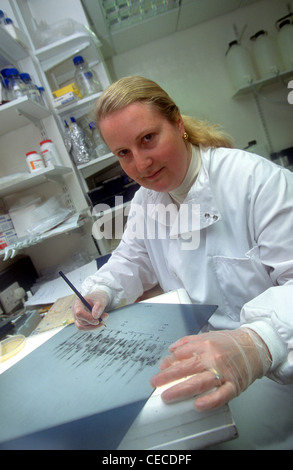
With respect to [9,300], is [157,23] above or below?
above

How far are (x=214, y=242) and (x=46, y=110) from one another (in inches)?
51.4

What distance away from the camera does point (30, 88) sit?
56.6 inches

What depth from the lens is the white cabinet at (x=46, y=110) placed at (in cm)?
152

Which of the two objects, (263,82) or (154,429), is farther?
(263,82)

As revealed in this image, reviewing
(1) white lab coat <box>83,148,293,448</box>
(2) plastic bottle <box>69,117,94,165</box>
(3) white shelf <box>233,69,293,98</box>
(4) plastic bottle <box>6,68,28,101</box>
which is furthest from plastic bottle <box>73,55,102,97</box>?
(3) white shelf <box>233,69,293,98</box>

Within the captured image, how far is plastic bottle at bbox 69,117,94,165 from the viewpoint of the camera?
63.6 inches

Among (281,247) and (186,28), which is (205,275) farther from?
(186,28)

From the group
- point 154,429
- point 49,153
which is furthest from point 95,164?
point 154,429

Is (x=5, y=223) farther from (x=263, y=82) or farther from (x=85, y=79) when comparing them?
(x=263, y=82)

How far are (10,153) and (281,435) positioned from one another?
1864 mm

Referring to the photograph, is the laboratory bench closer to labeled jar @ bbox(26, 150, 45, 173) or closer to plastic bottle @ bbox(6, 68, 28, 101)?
labeled jar @ bbox(26, 150, 45, 173)

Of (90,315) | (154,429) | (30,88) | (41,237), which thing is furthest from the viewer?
(30,88)

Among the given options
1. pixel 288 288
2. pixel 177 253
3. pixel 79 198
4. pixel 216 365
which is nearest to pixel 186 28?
pixel 79 198

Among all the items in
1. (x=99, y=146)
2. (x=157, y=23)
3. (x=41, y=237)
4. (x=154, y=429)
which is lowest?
(x=154, y=429)
